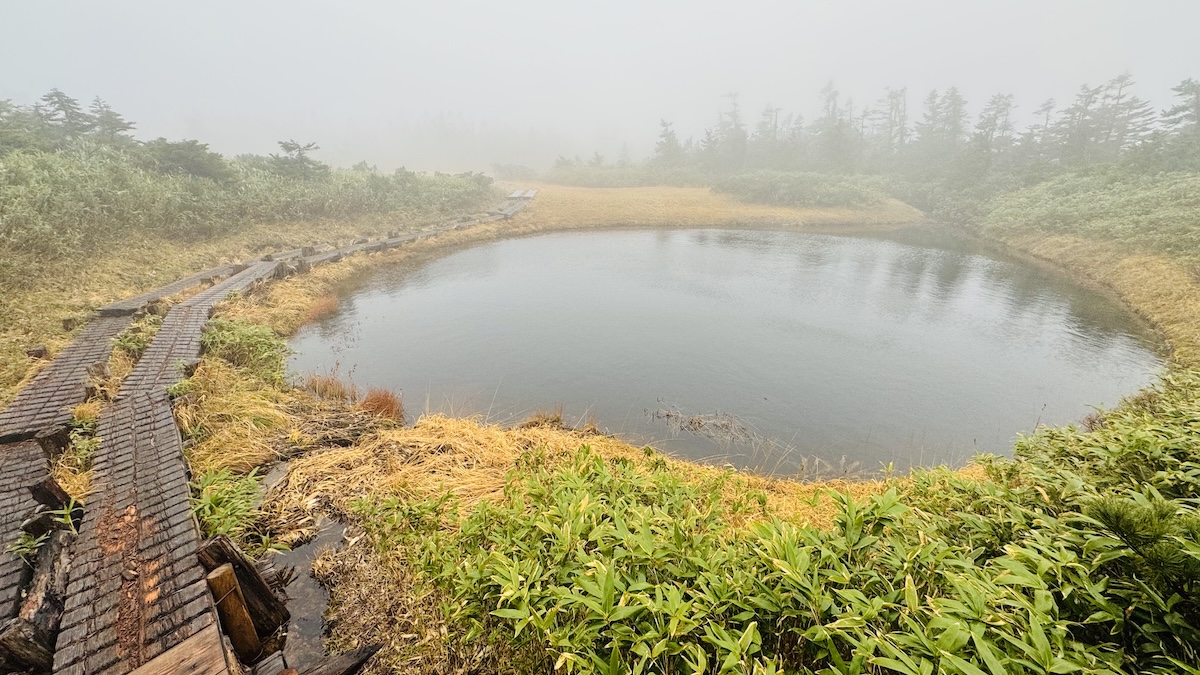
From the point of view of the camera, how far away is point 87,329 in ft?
32.2

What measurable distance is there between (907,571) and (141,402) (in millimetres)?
9327

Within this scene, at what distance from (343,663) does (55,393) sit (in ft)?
22.6

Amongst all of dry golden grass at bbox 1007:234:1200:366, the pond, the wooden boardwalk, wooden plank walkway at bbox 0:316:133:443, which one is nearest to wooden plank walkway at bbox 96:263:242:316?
wooden plank walkway at bbox 0:316:133:443

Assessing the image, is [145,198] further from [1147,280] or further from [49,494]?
[1147,280]

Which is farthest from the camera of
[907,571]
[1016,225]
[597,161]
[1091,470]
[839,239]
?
[597,161]

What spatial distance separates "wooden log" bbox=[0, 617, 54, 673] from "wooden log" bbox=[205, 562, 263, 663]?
90 cm

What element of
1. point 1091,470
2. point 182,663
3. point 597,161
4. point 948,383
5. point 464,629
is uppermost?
point 597,161

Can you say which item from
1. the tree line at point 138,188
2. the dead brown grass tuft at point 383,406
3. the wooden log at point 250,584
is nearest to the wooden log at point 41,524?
the wooden log at point 250,584

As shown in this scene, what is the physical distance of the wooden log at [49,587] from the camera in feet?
11.7

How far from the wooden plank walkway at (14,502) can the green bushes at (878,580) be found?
311 centimetres

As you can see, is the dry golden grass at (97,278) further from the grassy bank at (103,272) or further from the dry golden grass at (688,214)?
the dry golden grass at (688,214)

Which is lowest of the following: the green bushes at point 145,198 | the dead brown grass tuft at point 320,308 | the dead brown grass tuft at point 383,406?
the dead brown grass tuft at point 383,406

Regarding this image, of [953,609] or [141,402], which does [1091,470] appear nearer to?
[953,609]

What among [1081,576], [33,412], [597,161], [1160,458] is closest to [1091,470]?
[1160,458]
